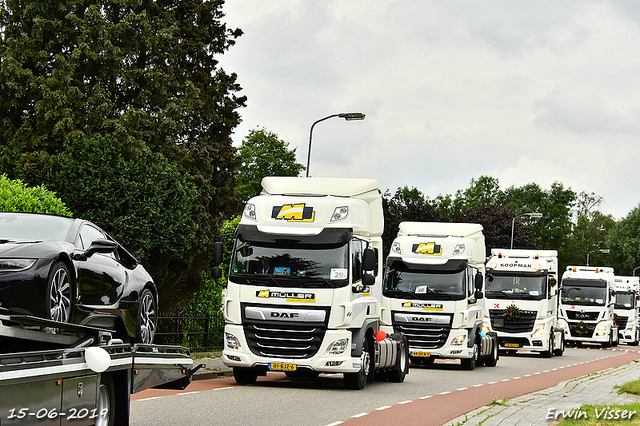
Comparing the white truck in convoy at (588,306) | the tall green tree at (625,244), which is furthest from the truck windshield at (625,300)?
the tall green tree at (625,244)

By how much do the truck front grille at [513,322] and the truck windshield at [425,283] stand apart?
10.3 meters

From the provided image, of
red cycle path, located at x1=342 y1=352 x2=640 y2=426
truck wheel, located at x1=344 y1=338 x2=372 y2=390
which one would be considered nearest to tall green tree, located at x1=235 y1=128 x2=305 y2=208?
red cycle path, located at x1=342 y1=352 x2=640 y2=426

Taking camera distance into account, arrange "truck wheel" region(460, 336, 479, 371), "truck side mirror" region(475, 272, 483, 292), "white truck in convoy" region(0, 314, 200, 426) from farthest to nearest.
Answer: "truck wheel" region(460, 336, 479, 371) < "truck side mirror" region(475, 272, 483, 292) < "white truck in convoy" region(0, 314, 200, 426)

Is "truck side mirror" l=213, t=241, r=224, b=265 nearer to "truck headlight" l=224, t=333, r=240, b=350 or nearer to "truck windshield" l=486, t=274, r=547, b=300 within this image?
"truck headlight" l=224, t=333, r=240, b=350

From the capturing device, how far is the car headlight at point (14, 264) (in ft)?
21.6

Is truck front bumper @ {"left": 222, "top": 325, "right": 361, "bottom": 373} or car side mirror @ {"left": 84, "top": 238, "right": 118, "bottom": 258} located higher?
car side mirror @ {"left": 84, "top": 238, "right": 118, "bottom": 258}

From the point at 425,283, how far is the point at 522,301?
10684mm

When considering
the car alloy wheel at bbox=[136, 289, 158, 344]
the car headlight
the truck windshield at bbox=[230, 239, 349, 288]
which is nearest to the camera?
the car headlight

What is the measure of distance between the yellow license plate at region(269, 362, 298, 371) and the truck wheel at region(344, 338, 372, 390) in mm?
1194

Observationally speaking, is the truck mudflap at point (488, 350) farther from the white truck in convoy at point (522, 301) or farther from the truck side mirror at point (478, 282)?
the white truck in convoy at point (522, 301)

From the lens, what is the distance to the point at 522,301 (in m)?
30.9

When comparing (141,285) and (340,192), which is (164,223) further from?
(141,285)

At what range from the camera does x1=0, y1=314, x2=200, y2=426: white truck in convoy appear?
5.51m

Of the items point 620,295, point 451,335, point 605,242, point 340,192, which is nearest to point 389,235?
point 620,295
